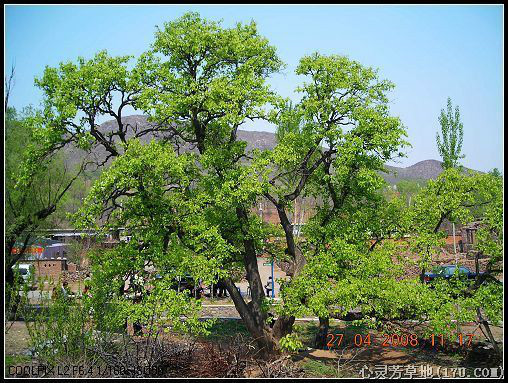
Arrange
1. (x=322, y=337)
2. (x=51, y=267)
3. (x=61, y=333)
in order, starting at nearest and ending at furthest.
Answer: (x=61, y=333) → (x=322, y=337) → (x=51, y=267)

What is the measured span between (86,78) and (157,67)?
1.81 metres

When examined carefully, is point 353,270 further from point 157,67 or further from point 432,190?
point 157,67

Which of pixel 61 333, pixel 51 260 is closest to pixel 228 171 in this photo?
pixel 61 333

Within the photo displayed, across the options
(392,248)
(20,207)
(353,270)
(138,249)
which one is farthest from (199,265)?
(20,207)
